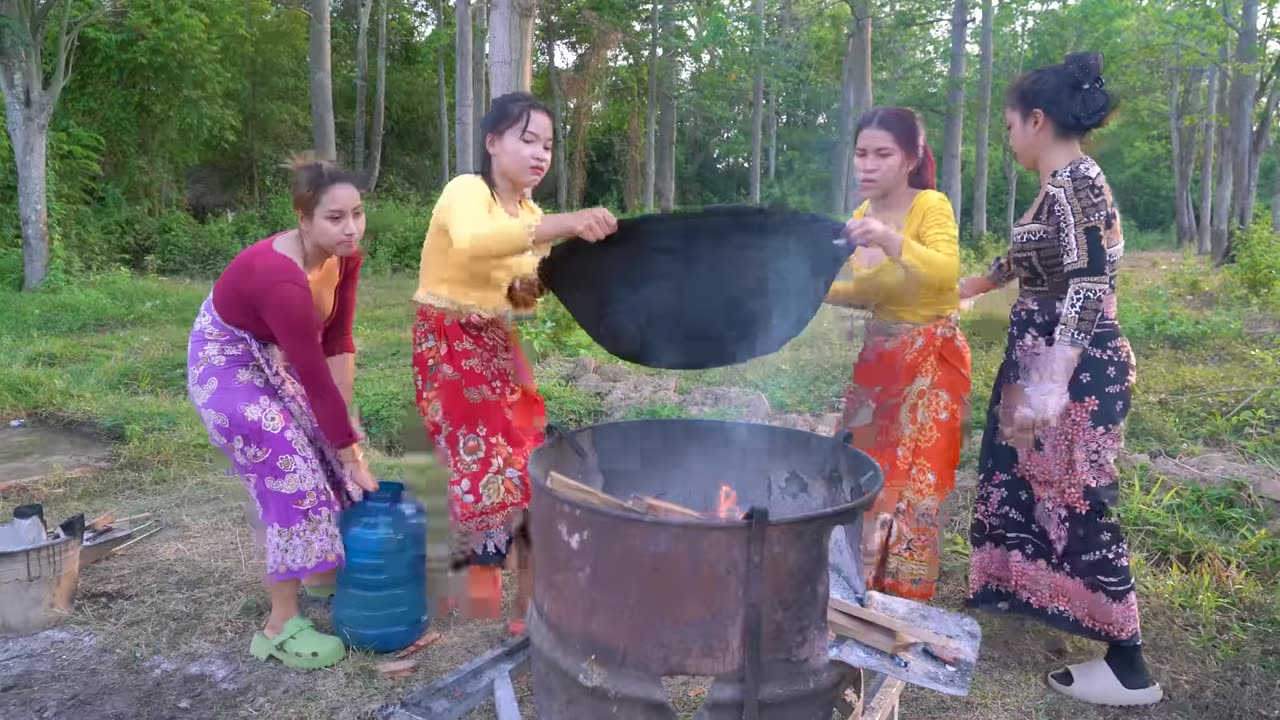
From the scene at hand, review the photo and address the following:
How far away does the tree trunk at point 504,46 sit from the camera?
545 centimetres

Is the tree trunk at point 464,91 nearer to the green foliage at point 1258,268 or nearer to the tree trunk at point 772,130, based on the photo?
the green foliage at point 1258,268

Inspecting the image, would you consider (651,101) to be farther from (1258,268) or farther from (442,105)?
(1258,268)

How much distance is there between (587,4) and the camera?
17.4 m

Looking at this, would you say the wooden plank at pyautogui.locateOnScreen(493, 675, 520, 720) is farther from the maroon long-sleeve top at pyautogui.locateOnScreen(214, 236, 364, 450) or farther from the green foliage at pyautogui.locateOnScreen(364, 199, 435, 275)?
the green foliage at pyautogui.locateOnScreen(364, 199, 435, 275)

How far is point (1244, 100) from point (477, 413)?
15.5m

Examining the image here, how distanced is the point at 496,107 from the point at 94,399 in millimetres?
4942

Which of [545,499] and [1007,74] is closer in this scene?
[545,499]

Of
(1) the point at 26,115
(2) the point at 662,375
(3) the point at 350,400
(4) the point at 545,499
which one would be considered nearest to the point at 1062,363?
(4) the point at 545,499

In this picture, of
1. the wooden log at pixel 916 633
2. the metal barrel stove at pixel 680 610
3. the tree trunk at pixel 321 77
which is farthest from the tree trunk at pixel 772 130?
the metal barrel stove at pixel 680 610

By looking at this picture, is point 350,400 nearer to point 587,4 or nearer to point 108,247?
point 108,247

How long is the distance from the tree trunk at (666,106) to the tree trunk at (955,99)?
21.4 feet

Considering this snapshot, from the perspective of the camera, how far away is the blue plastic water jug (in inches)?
116

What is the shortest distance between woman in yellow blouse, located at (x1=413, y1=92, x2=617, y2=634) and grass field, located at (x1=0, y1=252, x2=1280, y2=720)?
38 centimetres

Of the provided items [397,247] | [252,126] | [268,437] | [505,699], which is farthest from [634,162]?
[505,699]
